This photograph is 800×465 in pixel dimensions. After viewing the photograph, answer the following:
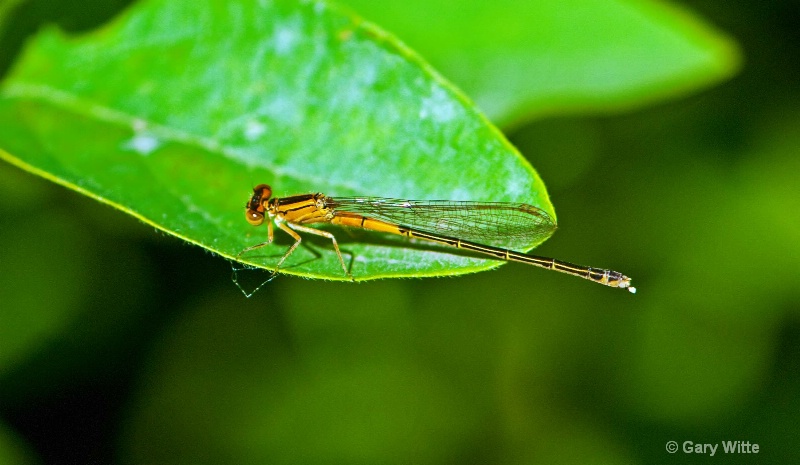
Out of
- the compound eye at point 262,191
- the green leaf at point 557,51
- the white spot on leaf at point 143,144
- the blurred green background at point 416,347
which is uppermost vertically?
the green leaf at point 557,51

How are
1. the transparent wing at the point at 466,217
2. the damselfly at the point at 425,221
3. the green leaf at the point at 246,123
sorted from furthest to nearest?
the damselfly at the point at 425,221
the transparent wing at the point at 466,217
the green leaf at the point at 246,123

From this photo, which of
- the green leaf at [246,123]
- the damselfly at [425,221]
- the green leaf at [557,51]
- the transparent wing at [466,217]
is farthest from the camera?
the green leaf at [557,51]

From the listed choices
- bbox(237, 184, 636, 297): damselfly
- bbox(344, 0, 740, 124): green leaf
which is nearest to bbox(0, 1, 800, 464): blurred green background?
bbox(344, 0, 740, 124): green leaf

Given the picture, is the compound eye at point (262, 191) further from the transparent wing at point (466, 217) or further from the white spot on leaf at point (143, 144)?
the white spot on leaf at point (143, 144)

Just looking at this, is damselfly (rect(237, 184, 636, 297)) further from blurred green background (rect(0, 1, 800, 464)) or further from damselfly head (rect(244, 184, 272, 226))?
blurred green background (rect(0, 1, 800, 464))

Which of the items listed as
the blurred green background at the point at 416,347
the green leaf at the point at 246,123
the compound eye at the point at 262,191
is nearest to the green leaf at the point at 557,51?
the blurred green background at the point at 416,347

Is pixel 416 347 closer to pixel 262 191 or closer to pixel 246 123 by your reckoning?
pixel 262 191

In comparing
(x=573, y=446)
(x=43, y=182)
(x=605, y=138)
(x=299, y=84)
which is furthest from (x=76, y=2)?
(x=573, y=446)
